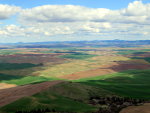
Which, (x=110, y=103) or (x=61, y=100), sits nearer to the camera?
(x=61, y=100)

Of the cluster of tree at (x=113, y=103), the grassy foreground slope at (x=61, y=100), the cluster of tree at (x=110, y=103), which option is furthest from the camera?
the cluster of tree at (x=113, y=103)

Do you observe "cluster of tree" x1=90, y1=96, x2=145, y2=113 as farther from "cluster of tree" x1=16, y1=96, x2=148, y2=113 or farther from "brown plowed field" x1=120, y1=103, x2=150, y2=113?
"brown plowed field" x1=120, y1=103, x2=150, y2=113

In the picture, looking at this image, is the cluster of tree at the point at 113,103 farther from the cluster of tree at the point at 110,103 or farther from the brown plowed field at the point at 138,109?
the brown plowed field at the point at 138,109

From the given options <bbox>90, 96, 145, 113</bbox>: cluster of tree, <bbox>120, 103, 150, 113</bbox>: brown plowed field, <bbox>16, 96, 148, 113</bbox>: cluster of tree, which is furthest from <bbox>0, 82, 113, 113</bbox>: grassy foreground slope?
<bbox>120, 103, 150, 113</bbox>: brown plowed field

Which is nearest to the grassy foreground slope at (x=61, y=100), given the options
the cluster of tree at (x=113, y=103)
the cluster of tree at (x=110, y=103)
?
the cluster of tree at (x=110, y=103)

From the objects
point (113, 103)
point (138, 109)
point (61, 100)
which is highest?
point (61, 100)

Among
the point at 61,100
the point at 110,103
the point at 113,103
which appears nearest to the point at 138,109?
the point at 113,103

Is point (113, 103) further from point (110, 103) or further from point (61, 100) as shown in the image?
point (61, 100)

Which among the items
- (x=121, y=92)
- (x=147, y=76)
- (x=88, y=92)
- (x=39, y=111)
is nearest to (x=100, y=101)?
(x=88, y=92)

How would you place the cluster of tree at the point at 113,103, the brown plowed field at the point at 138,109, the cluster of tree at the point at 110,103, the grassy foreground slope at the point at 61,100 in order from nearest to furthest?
the brown plowed field at the point at 138,109 < the cluster of tree at the point at 110,103 < the grassy foreground slope at the point at 61,100 < the cluster of tree at the point at 113,103
